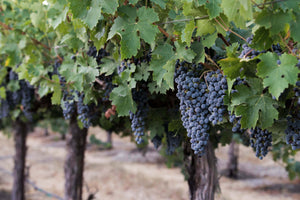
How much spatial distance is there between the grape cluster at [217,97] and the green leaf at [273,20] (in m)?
0.39

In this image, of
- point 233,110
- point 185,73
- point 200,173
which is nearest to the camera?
point 233,110

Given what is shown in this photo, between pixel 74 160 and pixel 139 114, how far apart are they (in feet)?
9.83

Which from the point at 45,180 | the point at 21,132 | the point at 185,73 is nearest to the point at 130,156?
the point at 45,180

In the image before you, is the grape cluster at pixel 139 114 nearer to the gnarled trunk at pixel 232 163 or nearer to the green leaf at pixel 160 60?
the green leaf at pixel 160 60

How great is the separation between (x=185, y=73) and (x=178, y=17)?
0.32 metres

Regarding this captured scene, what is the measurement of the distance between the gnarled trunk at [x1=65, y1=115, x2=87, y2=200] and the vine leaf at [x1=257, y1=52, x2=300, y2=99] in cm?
387

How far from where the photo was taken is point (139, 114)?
2.07m

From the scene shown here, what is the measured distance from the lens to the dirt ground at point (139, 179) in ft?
34.1

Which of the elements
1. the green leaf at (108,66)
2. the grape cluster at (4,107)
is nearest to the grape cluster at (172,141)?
the green leaf at (108,66)

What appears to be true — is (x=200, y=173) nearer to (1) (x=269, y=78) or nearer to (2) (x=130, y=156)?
(1) (x=269, y=78)

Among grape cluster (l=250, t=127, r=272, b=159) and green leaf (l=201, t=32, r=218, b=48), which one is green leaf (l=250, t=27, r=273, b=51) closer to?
green leaf (l=201, t=32, r=218, b=48)

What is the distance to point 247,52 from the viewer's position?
1.26 meters

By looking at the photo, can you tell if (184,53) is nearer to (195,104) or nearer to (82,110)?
(195,104)

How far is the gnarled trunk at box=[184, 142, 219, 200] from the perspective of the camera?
2592mm
